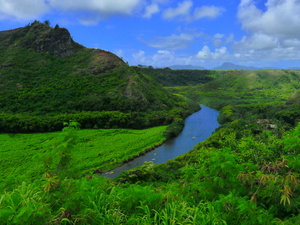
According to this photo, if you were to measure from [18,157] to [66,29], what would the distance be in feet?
253

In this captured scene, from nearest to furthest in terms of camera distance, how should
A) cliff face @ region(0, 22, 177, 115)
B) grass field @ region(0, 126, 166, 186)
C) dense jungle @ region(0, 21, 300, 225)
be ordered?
1. dense jungle @ region(0, 21, 300, 225)
2. grass field @ region(0, 126, 166, 186)
3. cliff face @ region(0, 22, 177, 115)

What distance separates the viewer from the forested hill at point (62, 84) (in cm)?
5744

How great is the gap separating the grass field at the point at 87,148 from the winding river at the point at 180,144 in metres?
1.60

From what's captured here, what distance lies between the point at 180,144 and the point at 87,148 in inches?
882

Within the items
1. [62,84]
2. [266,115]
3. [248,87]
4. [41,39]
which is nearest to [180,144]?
[266,115]

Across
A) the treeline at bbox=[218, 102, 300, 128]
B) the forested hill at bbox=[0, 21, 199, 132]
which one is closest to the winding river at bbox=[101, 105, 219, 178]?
the treeline at bbox=[218, 102, 300, 128]

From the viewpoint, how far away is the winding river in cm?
3897

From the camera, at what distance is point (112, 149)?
42625mm

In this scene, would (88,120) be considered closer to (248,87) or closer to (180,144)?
(180,144)

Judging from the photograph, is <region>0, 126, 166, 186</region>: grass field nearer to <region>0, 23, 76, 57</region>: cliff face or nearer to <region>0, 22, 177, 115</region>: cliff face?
<region>0, 22, 177, 115</region>: cliff face

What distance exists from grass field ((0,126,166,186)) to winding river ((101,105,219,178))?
1.60 metres

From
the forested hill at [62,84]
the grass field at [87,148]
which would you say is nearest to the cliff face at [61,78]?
the forested hill at [62,84]

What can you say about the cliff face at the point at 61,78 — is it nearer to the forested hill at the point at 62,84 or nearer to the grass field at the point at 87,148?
the forested hill at the point at 62,84

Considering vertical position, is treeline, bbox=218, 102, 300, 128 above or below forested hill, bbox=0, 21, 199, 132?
below
